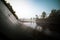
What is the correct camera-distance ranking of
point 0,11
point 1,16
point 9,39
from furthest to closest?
point 1,16
point 0,11
point 9,39

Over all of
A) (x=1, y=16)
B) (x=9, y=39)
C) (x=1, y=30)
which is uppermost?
(x=1, y=16)

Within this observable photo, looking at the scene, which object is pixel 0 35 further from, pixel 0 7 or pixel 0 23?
pixel 0 7

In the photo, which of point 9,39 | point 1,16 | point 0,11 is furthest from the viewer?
point 1,16

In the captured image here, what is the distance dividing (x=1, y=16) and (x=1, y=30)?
4.11 ft

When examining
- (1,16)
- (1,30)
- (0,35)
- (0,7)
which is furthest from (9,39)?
(0,7)

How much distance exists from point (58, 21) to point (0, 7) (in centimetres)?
2275

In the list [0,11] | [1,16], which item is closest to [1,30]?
[1,16]

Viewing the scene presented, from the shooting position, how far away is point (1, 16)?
7062 millimetres

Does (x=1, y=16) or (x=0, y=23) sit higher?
(x=1, y=16)

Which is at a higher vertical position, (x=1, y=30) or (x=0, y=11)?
(x=0, y=11)

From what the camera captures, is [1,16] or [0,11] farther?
[1,16]

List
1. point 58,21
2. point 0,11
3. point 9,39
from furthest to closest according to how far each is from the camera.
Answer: point 58,21 < point 0,11 < point 9,39

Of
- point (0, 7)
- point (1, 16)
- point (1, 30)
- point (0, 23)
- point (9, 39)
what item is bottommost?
point (9, 39)

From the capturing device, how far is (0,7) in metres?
6.63
